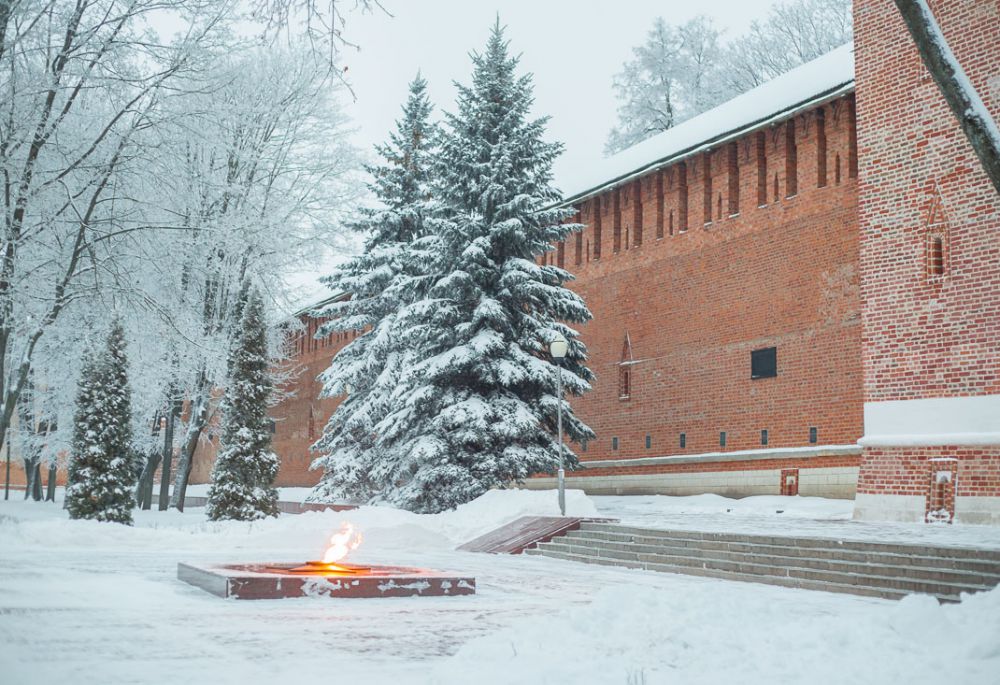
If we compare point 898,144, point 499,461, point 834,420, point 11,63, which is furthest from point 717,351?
point 11,63

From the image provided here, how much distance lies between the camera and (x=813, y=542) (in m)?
10.1

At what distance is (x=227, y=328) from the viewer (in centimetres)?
2205

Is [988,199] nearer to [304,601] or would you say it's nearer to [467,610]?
[467,610]

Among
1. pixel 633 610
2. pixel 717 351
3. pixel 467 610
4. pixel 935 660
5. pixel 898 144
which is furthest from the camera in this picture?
pixel 717 351

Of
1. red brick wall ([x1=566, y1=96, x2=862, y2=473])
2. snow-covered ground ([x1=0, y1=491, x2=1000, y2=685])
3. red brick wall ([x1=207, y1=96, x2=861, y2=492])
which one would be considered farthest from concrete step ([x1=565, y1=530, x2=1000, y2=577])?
red brick wall ([x1=566, y1=96, x2=862, y2=473])

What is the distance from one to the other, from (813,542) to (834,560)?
20.3 inches

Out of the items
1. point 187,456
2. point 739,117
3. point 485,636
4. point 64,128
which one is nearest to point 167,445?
point 187,456

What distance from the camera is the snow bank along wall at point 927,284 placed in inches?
470

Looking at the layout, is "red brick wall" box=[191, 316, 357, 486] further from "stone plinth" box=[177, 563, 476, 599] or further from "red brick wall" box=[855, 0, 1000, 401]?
"stone plinth" box=[177, 563, 476, 599]

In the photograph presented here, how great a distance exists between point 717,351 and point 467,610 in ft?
42.3

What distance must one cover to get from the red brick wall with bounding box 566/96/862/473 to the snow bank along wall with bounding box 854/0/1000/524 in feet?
9.49

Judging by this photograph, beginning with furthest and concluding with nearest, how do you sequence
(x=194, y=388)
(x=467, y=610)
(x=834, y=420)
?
(x=194, y=388) < (x=834, y=420) < (x=467, y=610)

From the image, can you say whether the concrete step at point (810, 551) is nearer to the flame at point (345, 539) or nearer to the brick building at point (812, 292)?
the brick building at point (812, 292)

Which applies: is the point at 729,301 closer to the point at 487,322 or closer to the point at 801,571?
the point at 487,322
